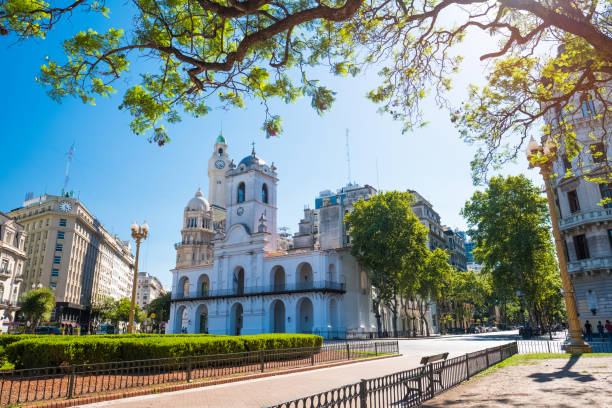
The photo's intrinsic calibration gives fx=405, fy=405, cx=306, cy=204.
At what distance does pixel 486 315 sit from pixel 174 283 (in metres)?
73.9

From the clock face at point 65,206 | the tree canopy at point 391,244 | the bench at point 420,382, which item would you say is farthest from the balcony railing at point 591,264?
the clock face at point 65,206

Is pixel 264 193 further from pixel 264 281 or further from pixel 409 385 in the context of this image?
pixel 409 385

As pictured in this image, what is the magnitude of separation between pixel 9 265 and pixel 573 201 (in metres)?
52.4

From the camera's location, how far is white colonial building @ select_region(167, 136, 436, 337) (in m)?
40.6

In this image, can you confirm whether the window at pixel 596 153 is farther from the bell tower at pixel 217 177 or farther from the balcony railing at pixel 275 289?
the bell tower at pixel 217 177

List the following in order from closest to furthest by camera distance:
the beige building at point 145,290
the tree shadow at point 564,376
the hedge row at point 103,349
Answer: the tree shadow at point 564,376 < the hedge row at point 103,349 < the beige building at point 145,290

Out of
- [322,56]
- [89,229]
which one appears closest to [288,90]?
[322,56]

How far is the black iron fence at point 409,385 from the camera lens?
5.62 meters

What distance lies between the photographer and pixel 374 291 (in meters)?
47.3

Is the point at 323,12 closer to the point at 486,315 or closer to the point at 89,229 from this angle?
the point at 89,229

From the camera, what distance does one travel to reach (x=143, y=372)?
10.5 meters

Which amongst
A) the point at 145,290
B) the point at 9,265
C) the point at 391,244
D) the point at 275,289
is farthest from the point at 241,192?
the point at 145,290

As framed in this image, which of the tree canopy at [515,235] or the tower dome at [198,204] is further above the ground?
the tower dome at [198,204]

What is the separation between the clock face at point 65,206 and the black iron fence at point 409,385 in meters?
65.9
